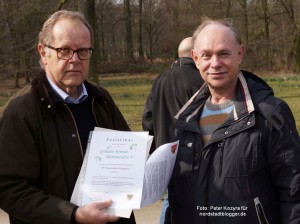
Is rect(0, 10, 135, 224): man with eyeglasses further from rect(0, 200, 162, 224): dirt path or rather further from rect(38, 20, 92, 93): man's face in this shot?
rect(0, 200, 162, 224): dirt path

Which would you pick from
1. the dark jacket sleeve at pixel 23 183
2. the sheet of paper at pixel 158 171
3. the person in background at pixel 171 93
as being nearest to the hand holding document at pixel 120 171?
the sheet of paper at pixel 158 171

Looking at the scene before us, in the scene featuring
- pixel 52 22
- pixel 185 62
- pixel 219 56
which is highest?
pixel 52 22

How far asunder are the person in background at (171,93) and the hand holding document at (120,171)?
1936 millimetres

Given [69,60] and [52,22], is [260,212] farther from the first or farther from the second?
[52,22]

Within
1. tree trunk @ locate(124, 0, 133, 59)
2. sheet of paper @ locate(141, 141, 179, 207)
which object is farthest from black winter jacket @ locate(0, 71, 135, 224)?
tree trunk @ locate(124, 0, 133, 59)

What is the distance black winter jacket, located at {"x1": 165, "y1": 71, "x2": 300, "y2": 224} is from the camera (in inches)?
94.7

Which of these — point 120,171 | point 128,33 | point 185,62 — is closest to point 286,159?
point 120,171

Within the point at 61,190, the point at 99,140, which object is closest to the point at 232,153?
the point at 99,140

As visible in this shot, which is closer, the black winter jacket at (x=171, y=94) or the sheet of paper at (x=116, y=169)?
the sheet of paper at (x=116, y=169)

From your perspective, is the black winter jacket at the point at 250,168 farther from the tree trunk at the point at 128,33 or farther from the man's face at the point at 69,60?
the tree trunk at the point at 128,33

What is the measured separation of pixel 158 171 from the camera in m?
2.50

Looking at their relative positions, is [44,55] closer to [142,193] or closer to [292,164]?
[142,193]

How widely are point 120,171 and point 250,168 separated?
2.15 ft

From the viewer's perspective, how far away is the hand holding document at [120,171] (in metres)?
2.35
